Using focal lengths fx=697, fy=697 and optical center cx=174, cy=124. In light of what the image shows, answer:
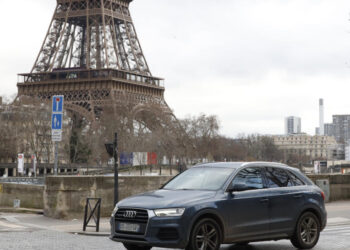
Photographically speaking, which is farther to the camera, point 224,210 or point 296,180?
point 296,180

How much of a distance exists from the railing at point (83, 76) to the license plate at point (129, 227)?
277ft

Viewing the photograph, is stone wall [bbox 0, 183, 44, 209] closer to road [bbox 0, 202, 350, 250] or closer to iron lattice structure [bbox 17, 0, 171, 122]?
road [bbox 0, 202, 350, 250]

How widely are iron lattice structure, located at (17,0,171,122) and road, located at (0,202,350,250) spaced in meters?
74.7

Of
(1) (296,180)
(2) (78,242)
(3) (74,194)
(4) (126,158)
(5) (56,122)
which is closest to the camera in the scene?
(1) (296,180)

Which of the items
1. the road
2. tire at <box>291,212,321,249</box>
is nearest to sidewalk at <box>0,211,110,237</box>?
the road

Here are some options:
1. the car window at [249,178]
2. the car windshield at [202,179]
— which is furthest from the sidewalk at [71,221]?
the car window at [249,178]

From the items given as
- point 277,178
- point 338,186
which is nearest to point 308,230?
point 277,178

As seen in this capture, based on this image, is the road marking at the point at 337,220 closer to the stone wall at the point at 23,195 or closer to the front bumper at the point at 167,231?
the front bumper at the point at 167,231

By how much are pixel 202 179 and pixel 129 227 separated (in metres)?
1.72

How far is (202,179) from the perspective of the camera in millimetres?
12234

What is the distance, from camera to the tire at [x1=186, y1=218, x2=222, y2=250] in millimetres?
10961

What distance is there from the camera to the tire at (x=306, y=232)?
12758 millimetres

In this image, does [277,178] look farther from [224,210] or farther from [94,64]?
[94,64]

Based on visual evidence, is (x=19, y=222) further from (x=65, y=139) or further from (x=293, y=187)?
(x=65, y=139)
